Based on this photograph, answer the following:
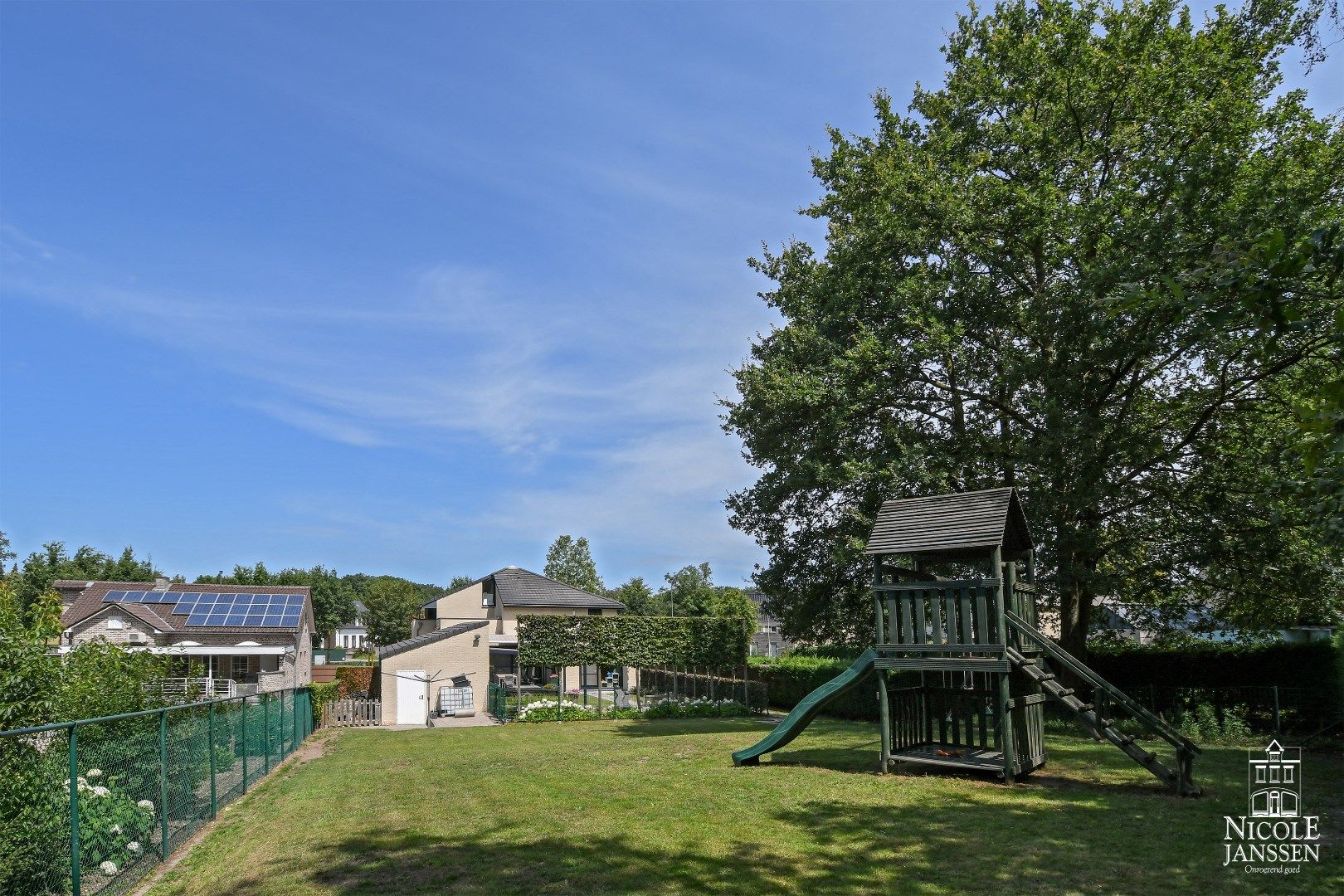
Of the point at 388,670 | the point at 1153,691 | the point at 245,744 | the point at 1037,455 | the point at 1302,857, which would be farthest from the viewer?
the point at 388,670

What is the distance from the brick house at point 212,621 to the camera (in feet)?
137

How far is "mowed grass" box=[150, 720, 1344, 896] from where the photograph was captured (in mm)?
7762

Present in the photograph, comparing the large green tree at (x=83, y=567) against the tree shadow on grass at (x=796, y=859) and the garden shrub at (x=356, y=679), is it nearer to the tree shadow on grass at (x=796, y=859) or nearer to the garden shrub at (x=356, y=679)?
the garden shrub at (x=356, y=679)

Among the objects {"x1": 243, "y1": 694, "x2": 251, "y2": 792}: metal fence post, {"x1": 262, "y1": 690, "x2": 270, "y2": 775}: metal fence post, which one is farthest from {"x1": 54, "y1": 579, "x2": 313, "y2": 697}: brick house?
{"x1": 243, "y1": 694, "x2": 251, "y2": 792}: metal fence post

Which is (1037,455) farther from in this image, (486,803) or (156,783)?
(156,783)

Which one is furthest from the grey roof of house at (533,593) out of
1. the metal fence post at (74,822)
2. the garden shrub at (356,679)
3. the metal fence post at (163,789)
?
the metal fence post at (74,822)

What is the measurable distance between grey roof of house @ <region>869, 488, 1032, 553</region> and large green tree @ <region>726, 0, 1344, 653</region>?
13.2ft

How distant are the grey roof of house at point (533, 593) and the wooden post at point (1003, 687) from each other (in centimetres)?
3602

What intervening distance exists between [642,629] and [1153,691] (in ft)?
61.3

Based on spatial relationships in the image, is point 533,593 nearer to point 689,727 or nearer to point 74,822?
point 689,727

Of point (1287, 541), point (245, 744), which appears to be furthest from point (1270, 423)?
point (245, 744)

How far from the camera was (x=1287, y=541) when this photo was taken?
18.5 meters

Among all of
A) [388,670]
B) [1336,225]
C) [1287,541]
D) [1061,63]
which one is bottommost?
[388,670]

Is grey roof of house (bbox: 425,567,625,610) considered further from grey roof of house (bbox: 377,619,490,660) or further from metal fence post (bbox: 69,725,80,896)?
metal fence post (bbox: 69,725,80,896)
